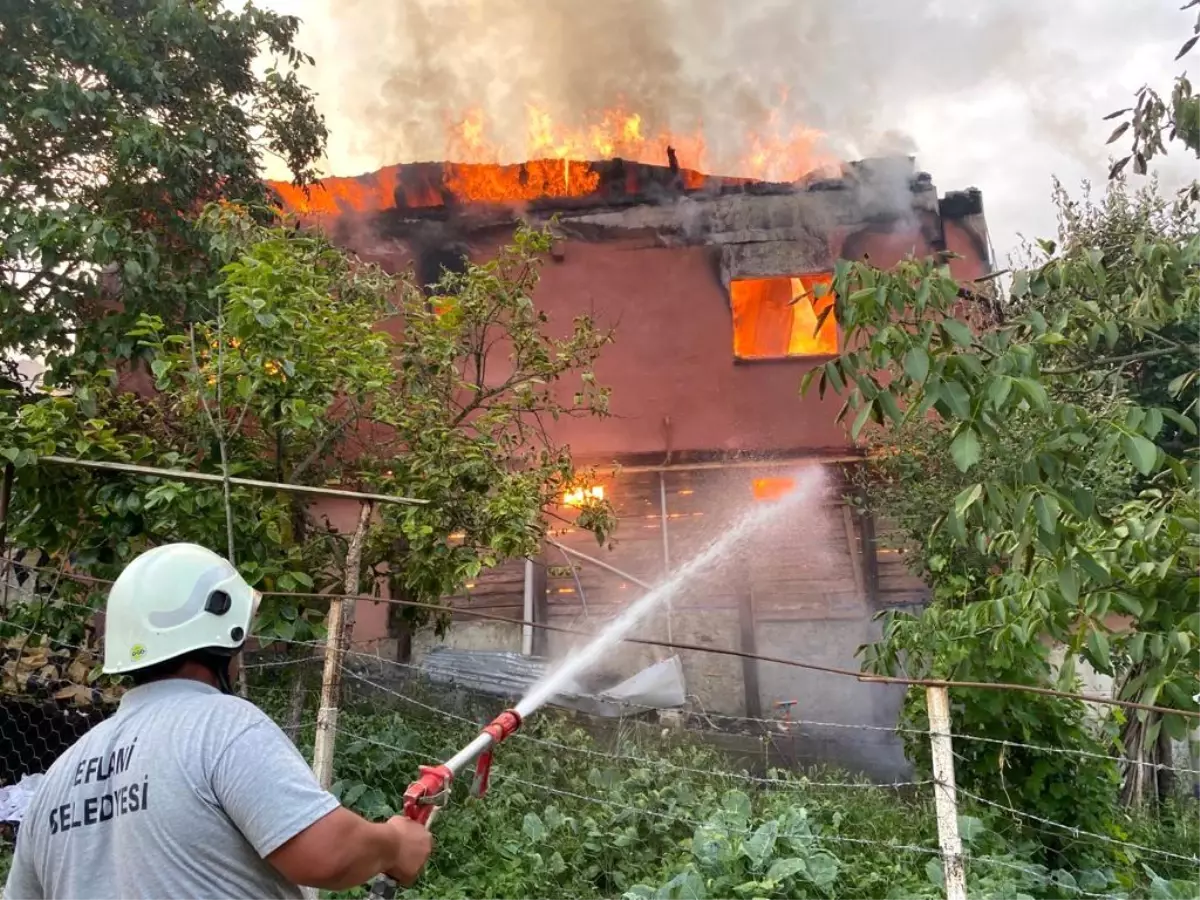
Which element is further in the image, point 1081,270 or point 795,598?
point 795,598

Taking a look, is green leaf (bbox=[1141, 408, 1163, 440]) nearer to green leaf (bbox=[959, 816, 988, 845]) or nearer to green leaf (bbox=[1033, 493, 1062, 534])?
green leaf (bbox=[1033, 493, 1062, 534])

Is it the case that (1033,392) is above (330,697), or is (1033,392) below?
above

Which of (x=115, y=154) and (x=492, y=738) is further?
(x=115, y=154)

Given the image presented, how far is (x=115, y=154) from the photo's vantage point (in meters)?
7.04

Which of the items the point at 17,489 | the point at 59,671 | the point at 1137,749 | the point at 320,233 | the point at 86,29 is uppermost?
the point at 86,29

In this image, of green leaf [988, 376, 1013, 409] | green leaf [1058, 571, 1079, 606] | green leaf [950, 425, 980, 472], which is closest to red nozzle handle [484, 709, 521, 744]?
green leaf [950, 425, 980, 472]

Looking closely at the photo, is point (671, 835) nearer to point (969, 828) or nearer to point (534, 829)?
point (534, 829)

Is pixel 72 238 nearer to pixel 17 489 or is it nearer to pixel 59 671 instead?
pixel 17 489

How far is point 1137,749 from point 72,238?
34.5ft

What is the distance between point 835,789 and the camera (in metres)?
6.38

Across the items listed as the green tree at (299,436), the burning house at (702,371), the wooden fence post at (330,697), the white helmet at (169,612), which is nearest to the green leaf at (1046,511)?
the white helmet at (169,612)

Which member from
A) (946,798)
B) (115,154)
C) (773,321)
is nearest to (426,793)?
(946,798)

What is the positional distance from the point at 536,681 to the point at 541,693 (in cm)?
500

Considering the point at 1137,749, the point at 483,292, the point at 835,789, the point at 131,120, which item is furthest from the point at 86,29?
the point at 1137,749
